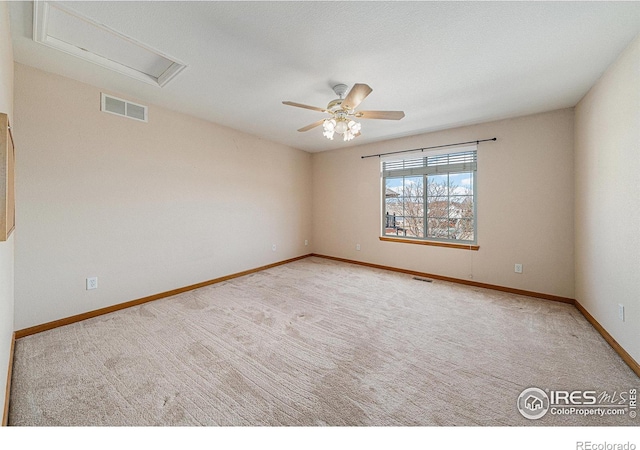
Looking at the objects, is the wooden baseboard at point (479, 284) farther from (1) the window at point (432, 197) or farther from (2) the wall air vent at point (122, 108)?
(2) the wall air vent at point (122, 108)

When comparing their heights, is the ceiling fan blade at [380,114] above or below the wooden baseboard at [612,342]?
above

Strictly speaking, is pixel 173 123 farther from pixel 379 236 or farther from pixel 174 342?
pixel 379 236

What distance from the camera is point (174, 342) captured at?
2.19 meters

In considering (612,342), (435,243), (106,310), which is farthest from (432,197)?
(106,310)

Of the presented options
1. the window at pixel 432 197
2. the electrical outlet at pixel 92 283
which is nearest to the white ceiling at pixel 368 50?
the window at pixel 432 197

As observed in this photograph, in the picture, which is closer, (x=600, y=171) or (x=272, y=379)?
(x=272, y=379)

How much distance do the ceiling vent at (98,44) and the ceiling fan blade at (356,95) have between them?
1484mm

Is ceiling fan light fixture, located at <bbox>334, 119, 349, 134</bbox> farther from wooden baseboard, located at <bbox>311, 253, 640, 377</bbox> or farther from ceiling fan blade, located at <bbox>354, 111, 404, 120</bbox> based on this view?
wooden baseboard, located at <bbox>311, 253, 640, 377</bbox>

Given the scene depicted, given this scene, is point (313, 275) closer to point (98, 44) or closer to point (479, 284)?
point (479, 284)

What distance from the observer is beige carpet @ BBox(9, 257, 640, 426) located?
145 cm

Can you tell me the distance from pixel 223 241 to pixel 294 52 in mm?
2901

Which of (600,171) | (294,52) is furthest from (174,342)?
(600,171)

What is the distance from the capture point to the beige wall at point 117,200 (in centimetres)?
231
